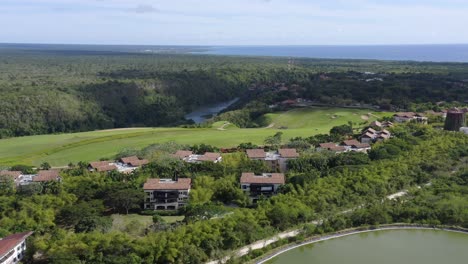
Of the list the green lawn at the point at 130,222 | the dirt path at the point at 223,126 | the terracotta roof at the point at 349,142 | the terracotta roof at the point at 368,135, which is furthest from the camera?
the dirt path at the point at 223,126

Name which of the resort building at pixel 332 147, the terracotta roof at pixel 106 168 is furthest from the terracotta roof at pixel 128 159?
the resort building at pixel 332 147

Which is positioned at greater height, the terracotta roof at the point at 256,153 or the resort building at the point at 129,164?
the terracotta roof at the point at 256,153

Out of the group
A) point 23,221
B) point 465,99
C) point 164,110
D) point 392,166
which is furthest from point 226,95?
point 23,221

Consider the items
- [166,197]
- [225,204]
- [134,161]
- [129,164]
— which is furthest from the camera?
[134,161]

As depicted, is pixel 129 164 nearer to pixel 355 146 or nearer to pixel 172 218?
pixel 172 218

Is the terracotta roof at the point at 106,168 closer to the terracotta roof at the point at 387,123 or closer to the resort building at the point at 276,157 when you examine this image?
the resort building at the point at 276,157

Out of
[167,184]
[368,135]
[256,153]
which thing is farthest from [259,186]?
[368,135]

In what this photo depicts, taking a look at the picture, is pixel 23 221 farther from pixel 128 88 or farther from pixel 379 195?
pixel 128 88
